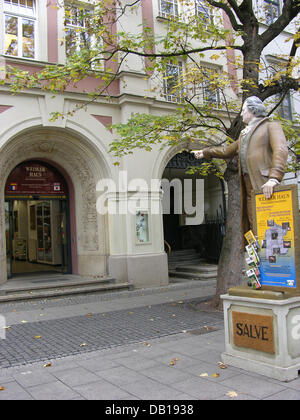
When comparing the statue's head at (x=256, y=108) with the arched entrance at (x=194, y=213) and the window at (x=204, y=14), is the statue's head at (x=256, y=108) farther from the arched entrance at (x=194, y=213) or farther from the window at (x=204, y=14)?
the arched entrance at (x=194, y=213)

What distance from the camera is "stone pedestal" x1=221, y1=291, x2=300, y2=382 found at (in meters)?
4.12

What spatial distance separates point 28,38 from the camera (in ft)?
36.3

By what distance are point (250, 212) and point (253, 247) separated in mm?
570

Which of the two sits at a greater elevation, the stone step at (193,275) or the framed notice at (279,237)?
the framed notice at (279,237)

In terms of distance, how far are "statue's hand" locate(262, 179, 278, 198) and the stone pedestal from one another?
3.64 feet

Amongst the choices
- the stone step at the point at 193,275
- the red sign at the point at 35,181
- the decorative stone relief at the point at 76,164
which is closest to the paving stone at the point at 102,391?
the decorative stone relief at the point at 76,164

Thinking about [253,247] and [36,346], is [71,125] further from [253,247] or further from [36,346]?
[253,247]

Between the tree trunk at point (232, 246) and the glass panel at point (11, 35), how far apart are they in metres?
6.79

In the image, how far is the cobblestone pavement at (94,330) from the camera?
564cm

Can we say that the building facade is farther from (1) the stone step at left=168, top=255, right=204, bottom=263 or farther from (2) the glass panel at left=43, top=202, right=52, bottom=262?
(1) the stone step at left=168, top=255, right=204, bottom=263

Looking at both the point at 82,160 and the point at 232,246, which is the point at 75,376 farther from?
the point at 82,160

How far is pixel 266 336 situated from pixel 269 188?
5.16 feet

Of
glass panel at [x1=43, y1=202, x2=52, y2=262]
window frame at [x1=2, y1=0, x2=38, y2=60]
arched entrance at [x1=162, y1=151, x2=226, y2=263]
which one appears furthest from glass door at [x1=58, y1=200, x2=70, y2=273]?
window frame at [x1=2, y1=0, x2=38, y2=60]
